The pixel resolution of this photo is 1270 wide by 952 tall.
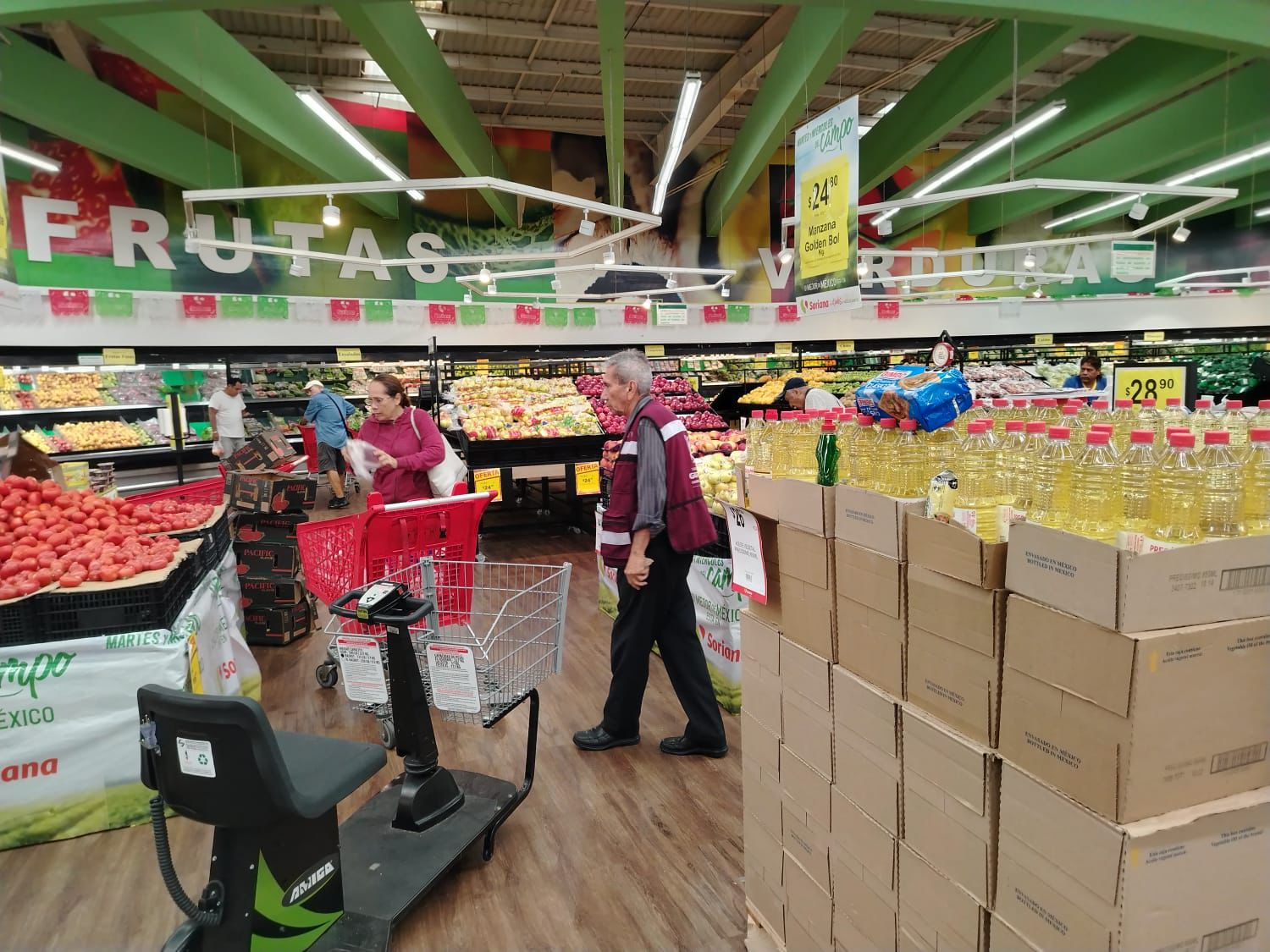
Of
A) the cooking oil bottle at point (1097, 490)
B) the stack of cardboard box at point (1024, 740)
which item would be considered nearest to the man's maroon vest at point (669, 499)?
the stack of cardboard box at point (1024, 740)

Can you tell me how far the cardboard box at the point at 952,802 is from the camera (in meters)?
1.41

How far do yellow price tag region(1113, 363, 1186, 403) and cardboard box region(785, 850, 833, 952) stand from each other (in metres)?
4.21

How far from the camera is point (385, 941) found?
6.68 ft

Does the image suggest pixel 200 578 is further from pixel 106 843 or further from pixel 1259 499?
pixel 1259 499

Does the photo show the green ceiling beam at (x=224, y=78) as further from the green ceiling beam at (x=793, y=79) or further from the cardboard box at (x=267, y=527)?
the green ceiling beam at (x=793, y=79)

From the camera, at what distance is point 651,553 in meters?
3.09

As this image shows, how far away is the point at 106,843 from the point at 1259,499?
3.69m

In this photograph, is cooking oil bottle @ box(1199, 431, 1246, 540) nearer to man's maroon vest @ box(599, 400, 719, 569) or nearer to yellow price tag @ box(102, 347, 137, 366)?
man's maroon vest @ box(599, 400, 719, 569)

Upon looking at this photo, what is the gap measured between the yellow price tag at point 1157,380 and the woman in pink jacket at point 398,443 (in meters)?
4.46

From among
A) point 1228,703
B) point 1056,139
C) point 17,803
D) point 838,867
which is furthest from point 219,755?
point 1056,139

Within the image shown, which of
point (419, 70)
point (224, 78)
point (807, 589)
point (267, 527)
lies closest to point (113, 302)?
point (224, 78)

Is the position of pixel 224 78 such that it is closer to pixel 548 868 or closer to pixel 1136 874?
pixel 548 868

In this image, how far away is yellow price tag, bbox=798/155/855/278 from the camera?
3.76 metres

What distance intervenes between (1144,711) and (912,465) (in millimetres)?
851
